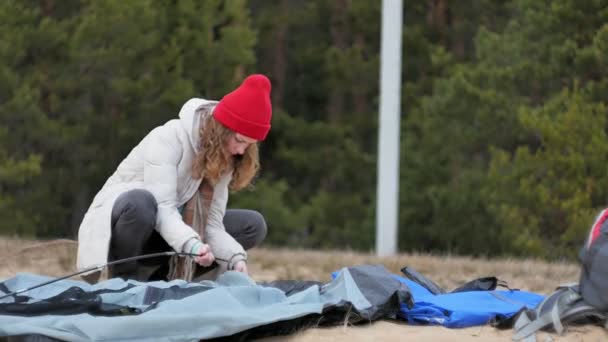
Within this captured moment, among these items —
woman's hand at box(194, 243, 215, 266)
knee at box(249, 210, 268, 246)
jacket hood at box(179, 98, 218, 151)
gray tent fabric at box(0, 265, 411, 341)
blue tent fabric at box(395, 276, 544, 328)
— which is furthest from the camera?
knee at box(249, 210, 268, 246)

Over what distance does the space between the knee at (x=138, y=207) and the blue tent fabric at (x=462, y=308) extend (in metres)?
1.07

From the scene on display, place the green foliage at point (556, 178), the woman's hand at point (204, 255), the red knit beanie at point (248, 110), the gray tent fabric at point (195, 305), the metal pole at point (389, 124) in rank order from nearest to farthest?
1. the gray tent fabric at point (195, 305)
2. the woman's hand at point (204, 255)
3. the red knit beanie at point (248, 110)
4. the metal pole at point (389, 124)
5. the green foliage at point (556, 178)

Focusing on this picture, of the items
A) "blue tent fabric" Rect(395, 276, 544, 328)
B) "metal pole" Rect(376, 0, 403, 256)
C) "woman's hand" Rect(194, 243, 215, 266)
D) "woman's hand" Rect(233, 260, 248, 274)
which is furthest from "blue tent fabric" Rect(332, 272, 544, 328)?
"metal pole" Rect(376, 0, 403, 256)

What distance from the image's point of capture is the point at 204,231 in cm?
436

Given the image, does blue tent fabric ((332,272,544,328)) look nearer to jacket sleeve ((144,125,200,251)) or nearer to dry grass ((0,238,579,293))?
jacket sleeve ((144,125,200,251))

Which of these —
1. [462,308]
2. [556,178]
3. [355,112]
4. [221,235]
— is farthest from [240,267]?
[355,112]

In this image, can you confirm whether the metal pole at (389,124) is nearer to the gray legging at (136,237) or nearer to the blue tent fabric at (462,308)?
the gray legging at (136,237)

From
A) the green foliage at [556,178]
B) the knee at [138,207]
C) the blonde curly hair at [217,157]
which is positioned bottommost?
the green foliage at [556,178]

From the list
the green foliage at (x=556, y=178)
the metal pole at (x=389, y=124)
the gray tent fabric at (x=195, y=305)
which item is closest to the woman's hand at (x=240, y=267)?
the gray tent fabric at (x=195, y=305)

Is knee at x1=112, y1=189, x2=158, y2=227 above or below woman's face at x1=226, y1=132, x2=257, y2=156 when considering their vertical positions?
below

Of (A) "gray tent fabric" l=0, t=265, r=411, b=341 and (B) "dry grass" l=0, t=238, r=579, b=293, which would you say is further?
(B) "dry grass" l=0, t=238, r=579, b=293

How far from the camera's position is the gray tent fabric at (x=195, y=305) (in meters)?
3.39

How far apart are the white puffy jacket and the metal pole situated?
404cm

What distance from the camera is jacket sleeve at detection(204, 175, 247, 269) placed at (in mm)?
4293
